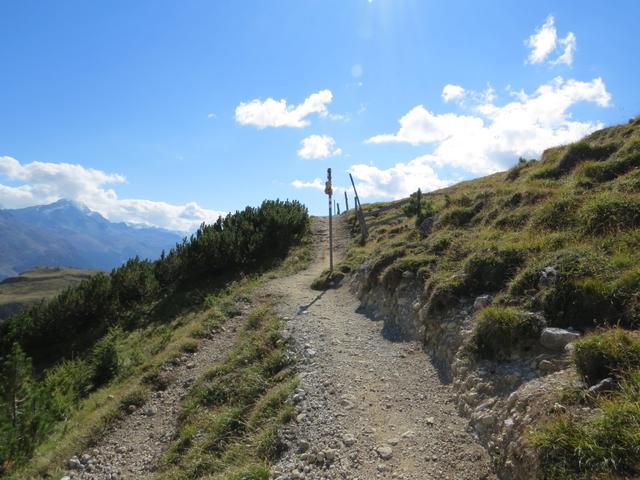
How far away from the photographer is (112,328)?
851 inches

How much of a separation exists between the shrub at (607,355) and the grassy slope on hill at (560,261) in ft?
0.06

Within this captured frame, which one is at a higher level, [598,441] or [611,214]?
[611,214]

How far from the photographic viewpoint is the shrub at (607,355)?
5094 mm

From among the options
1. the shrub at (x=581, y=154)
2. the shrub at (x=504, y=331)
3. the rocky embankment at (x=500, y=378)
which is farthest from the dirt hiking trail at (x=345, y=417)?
the shrub at (x=581, y=154)

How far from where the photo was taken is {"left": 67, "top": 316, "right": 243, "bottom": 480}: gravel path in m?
9.23

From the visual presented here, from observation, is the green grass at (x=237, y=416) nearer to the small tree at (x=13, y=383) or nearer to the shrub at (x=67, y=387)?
the small tree at (x=13, y=383)

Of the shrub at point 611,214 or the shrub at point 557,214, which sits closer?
the shrub at point 611,214

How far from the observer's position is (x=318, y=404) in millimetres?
8141

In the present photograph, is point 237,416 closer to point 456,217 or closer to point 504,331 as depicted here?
point 504,331

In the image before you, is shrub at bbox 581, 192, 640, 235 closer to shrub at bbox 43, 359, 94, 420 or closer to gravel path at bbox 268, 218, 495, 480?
gravel path at bbox 268, 218, 495, 480

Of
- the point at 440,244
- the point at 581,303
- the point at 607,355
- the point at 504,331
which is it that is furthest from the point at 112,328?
the point at 607,355

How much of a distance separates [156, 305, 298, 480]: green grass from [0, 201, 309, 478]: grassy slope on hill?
2.88 m

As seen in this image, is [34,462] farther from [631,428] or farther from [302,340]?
[631,428]

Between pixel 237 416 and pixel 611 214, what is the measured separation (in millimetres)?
9800
